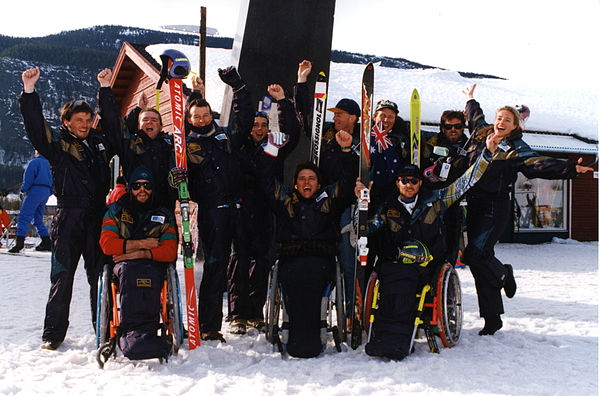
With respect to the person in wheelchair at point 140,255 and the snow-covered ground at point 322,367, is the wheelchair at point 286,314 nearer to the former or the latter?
the snow-covered ground at point 322,367

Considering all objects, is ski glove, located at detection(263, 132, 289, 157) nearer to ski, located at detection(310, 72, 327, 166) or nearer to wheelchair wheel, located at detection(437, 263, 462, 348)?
ski, located at detection(310, 72, 327, 166)

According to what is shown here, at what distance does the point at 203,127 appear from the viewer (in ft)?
12.4

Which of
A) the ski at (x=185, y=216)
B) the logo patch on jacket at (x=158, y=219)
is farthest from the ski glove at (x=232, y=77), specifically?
the logo patch on jacket at (x=158, y=219)

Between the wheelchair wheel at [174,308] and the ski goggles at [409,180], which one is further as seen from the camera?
the ski goggles at [409,180]

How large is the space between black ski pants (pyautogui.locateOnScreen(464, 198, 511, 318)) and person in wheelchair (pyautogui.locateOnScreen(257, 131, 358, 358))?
1.03 meters

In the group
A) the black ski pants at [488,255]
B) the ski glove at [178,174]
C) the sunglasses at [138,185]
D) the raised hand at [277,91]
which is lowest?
the black ski pants at [488,255]

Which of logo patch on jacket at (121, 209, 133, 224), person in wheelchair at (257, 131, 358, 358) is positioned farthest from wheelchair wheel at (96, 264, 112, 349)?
person in wheelchair at (257, 131, 358, 358)

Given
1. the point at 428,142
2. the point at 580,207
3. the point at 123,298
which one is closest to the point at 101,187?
the point at 123,298

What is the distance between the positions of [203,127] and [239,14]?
219cm

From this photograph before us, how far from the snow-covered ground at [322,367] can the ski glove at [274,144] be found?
4.49 feet

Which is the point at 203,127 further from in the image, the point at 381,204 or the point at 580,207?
the point at 580,207

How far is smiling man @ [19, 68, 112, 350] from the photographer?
3.44 metres

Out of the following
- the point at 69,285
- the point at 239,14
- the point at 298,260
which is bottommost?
the point at 69,285

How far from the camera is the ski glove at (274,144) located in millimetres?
3703
